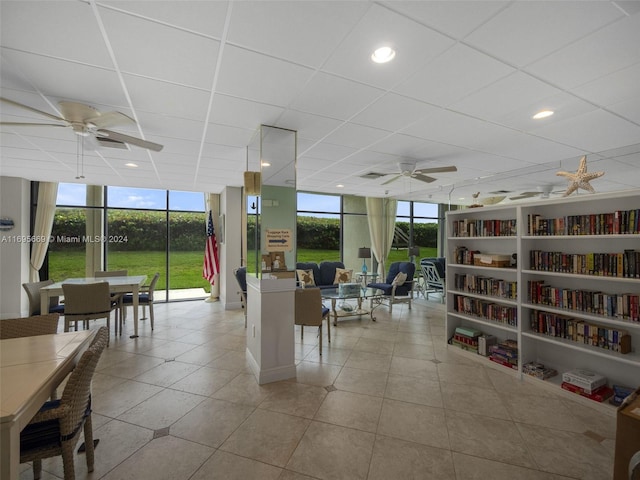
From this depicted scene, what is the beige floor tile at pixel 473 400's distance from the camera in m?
2.50

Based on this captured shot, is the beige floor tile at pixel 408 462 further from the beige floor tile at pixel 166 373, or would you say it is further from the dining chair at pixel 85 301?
the dining chair at pixel 85 301

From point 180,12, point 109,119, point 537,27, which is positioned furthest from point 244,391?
point 537,27

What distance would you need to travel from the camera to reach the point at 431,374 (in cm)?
323

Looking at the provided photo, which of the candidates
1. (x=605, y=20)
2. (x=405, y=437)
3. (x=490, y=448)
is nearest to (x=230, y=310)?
(x=405, y=437)

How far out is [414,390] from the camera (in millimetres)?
2867

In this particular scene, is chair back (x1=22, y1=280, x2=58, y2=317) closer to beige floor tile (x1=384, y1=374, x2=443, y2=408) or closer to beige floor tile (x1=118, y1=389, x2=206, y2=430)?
beige floor tile (x1=118, y1=389, x2=206, y2=430)

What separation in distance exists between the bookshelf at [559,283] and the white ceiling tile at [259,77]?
275cm

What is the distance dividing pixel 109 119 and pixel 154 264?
5.80m

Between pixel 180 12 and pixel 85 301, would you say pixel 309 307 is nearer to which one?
pixel 180 12

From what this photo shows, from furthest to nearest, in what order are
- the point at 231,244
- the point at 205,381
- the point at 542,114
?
1. the point at 231,244
2. the point at 205,381
3. the point at 542,114

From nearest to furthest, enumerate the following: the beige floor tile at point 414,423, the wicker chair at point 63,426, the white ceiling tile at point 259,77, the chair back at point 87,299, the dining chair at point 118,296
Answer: the wicker chair at point 63,426
the white ceiling tile at point 259,77
the beige floor tile at point 414,423
the chair back at point 87,299
the dining chair at point 118,296

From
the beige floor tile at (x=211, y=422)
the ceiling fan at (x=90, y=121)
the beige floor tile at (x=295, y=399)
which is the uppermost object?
the ceiling fan at (x=90, y=121)

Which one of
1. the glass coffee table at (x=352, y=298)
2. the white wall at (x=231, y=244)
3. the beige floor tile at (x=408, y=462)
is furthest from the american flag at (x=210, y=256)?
the beige floor tile at (x=408, y=462)

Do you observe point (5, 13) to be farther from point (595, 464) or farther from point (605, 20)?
point (595, 464)
